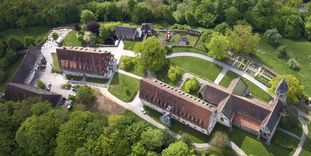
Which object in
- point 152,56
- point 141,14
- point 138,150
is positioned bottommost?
point 138,150

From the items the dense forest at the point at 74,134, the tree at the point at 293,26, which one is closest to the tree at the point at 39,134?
the dense forest at the point at 74,134

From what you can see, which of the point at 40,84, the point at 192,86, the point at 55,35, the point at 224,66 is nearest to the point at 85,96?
the point at 40,84

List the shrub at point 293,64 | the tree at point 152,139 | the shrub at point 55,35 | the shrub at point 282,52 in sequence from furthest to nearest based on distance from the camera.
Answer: the shrub at point 55,35 → the shrub at point 282,52 → the shrub at point 293,64 → the tree at point 152,139

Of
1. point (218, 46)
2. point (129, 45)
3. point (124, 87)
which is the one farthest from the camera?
point (129, 45)

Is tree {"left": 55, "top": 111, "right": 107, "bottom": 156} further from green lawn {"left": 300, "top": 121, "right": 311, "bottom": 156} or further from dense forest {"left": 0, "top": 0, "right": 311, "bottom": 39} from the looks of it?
green lawn {"left": 300, "top": 121, "right": 311, "bottom": 156}

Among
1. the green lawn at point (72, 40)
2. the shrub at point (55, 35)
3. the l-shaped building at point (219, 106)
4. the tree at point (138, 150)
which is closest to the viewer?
the tree at point (138, 150)

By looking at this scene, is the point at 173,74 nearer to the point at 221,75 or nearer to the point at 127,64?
the point at 221,75

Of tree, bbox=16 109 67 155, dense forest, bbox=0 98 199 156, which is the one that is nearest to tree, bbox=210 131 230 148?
dense forest, bbox=0 98 199 156

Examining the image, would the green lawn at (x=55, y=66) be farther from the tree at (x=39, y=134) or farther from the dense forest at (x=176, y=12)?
the tree at (x=39, y=134)
